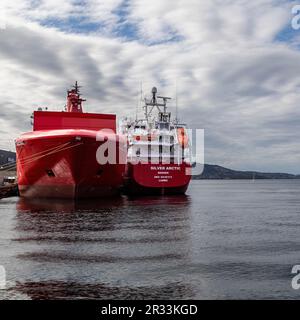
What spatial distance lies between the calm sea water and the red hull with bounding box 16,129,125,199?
33.6ft

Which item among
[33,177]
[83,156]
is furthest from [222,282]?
[33,177]

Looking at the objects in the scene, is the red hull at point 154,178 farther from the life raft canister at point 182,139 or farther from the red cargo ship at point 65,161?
the life raft canister at point 182,139

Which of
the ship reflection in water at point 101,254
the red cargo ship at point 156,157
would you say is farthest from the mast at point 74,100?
the ship reflection in water at point 101,254

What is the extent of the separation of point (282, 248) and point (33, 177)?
30831 millimetres

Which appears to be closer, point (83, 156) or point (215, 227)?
point (215, 227)

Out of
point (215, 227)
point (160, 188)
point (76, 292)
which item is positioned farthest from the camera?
point (160, 188)

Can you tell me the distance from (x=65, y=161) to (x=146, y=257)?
2402 centimetres

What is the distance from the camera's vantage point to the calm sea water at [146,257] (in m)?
12.9

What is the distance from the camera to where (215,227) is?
27266mm

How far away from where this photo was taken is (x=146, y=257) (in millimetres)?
17547

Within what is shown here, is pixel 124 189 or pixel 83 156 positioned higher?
pixel 83 156
